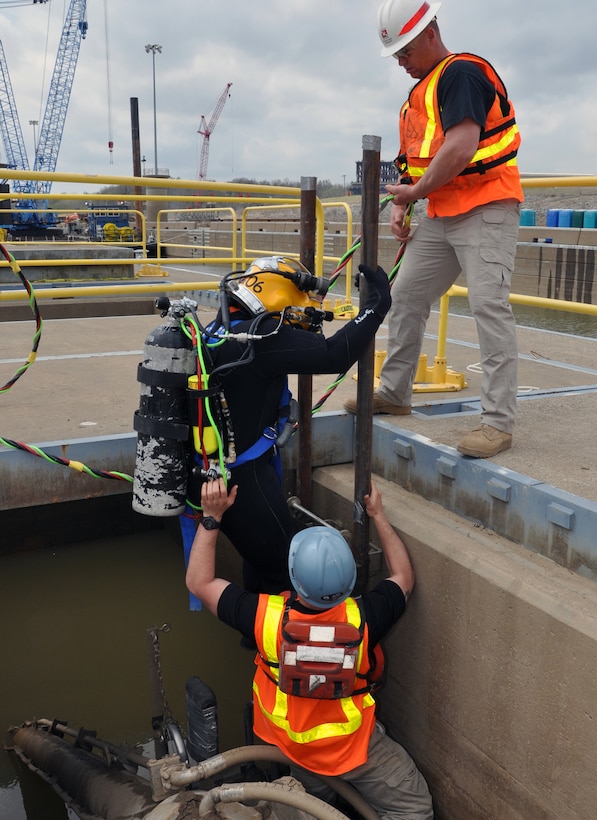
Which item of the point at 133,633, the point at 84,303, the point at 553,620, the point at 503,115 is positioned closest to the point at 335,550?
the point at 553,620

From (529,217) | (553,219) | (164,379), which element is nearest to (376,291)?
(164,379)

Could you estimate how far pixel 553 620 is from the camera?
232 centimetres

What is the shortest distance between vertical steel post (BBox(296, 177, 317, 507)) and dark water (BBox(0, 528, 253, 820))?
127 centimetres

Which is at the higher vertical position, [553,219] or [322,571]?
[553,219]

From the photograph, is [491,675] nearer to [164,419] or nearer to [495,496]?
[495,496]

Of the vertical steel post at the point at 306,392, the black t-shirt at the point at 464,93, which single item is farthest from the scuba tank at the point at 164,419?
the black t-shirt at the point at 464,93

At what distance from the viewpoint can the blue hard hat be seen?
241 centimetres

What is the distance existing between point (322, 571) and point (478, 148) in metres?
1.81

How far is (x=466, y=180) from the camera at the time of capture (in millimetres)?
3029

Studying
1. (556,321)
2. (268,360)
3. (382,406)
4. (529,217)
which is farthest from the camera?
(529,217)

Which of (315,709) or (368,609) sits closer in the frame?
(315,709)

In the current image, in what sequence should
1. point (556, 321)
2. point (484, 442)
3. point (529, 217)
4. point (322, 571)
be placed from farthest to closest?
point (529, 217)
point (556, 321)
point (484, 442)
point (322, 571)

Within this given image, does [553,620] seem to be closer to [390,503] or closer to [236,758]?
[390,503]

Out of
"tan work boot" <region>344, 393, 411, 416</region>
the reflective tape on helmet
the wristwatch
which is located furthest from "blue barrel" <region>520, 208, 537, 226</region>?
the wristwatch
